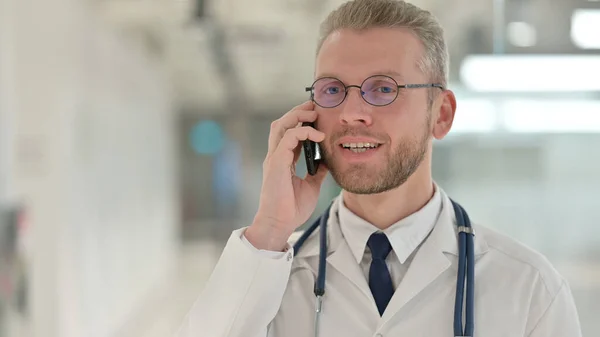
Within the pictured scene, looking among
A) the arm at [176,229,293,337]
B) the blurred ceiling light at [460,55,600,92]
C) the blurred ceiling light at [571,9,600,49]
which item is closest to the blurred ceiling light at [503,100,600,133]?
the blurred ceiling light at [460,55,600,92]

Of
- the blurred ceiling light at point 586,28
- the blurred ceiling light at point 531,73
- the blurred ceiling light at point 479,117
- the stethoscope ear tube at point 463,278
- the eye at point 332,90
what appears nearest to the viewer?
the stethoscope ear tube at point 463,278

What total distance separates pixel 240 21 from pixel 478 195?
2875 mm

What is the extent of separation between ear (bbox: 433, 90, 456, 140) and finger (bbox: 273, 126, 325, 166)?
12.2 inches

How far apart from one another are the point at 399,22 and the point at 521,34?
2.31 m

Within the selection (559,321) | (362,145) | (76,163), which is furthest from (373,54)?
(76,163)

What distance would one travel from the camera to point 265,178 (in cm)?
137

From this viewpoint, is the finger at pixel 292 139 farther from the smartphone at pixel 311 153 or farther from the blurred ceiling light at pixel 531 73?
the blurred ceiling light at pixel 531 73

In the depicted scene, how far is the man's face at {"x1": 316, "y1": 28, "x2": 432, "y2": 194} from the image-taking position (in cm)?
133

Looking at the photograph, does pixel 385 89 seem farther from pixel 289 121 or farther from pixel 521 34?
pixel 521 34

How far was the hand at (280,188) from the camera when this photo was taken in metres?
1.34

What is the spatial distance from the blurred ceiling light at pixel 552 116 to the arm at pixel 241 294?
3378 mm

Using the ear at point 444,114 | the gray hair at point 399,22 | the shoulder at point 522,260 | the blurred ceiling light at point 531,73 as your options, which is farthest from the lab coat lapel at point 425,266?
the blurred ceiling light at point 531,73

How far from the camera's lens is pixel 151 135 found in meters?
9.70

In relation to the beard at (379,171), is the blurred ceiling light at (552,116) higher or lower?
higher
